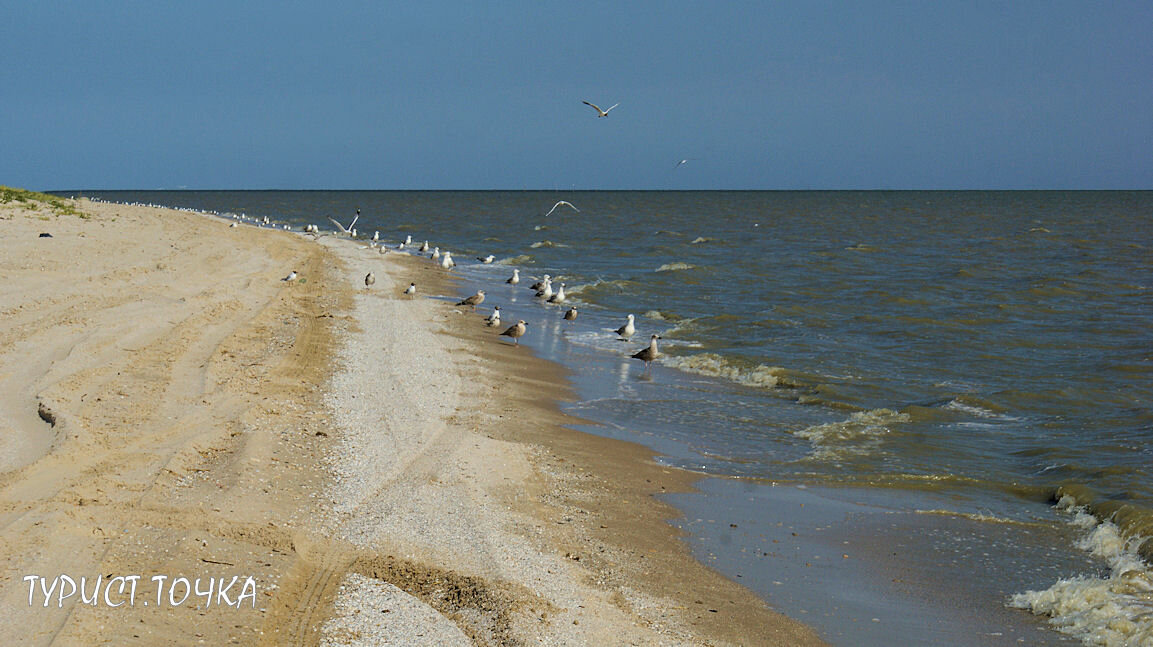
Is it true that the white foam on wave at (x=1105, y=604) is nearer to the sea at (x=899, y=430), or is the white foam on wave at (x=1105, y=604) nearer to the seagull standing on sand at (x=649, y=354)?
the sea at (x=899, y=430)

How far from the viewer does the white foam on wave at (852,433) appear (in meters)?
11.8

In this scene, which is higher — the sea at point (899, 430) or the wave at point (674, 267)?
the wave at point (674, 267)

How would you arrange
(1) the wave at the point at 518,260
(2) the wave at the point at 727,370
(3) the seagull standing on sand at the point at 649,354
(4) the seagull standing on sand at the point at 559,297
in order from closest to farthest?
1. (2) the wave at the point at 727,370
2. (3) the seagull standing on sand at the point at 649,354
3. (4) the seagull standing on sand at the point at 559,297
4. (1) the wave at the point at 518,260

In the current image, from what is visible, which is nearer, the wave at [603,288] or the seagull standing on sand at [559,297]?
the seagull standing on sand at [559,297]

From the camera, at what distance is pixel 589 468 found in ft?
34.2

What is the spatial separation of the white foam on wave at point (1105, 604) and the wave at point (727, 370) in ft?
25.5

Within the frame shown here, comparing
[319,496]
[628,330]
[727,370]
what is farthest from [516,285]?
[319,496]

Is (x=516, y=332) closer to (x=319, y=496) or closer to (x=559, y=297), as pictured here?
(x=559, y=297)

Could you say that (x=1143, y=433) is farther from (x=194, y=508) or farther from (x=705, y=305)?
(x=705, y=305)

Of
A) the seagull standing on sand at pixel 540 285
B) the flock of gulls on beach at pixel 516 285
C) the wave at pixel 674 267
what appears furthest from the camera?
the wave at pixel 674 267

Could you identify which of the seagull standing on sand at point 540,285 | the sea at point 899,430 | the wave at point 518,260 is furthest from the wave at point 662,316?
the wave at point 518,260

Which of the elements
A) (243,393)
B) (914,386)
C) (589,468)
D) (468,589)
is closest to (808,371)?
(914,386)

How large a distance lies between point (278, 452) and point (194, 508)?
74.2 inches

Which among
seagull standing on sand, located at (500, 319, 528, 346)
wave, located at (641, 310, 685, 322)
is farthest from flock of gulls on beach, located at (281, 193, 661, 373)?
wave, located at (641, 310, 685, 322)
